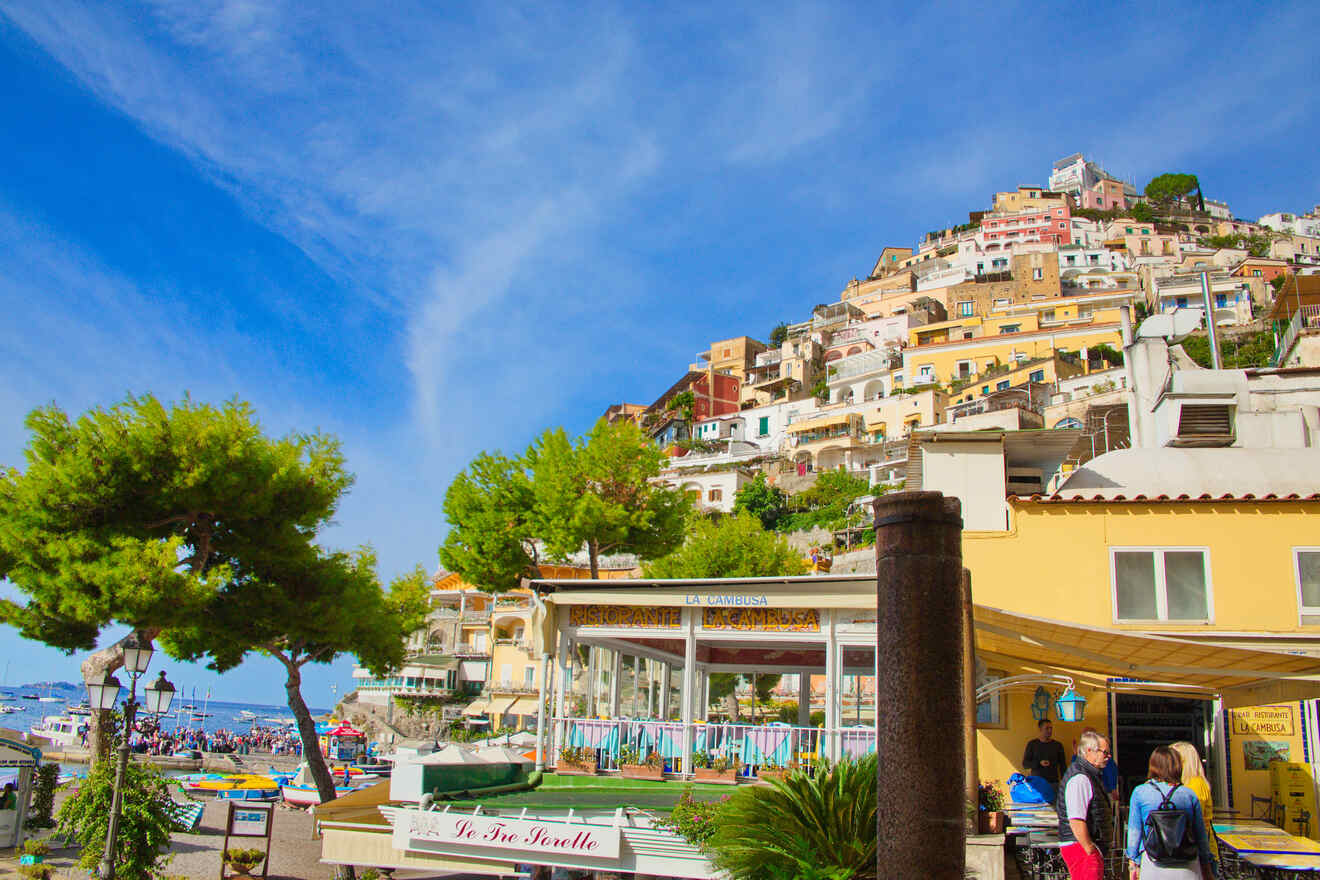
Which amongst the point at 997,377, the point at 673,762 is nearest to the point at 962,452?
→ the point at 673,762

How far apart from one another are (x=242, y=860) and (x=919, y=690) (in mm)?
13689

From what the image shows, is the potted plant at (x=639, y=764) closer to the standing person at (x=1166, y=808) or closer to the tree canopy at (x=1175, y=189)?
the standing person at (x=1166, y=808)

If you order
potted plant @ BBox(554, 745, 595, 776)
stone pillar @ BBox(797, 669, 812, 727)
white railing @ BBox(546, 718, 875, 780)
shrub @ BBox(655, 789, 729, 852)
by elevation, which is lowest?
shrub @ BBox(655, 789, 729, 852)

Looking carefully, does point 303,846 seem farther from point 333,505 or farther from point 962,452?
point 962,452

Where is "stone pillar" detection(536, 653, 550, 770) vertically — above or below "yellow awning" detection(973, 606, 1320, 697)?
below

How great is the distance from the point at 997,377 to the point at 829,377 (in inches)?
738

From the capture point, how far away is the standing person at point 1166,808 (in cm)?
548

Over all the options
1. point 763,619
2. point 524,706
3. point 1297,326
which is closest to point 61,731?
point 524,706

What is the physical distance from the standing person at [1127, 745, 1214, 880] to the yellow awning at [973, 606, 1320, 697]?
9.68 feet

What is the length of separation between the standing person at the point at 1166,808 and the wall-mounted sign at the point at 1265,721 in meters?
7.83

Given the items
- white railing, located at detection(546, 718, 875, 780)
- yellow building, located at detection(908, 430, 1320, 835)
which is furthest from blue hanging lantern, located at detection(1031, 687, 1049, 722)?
white railing, located at detection(546, 718, 875, 780)

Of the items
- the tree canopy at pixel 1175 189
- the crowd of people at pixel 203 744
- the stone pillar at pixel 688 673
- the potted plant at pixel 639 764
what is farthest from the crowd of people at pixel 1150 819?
the tree canopy at pixel 1175 189

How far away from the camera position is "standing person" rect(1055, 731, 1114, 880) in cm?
Answer: 589

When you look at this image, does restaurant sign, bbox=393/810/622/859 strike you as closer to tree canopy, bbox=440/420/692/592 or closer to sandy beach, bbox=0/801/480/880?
sandy beach, bbox=0/801/480/880
